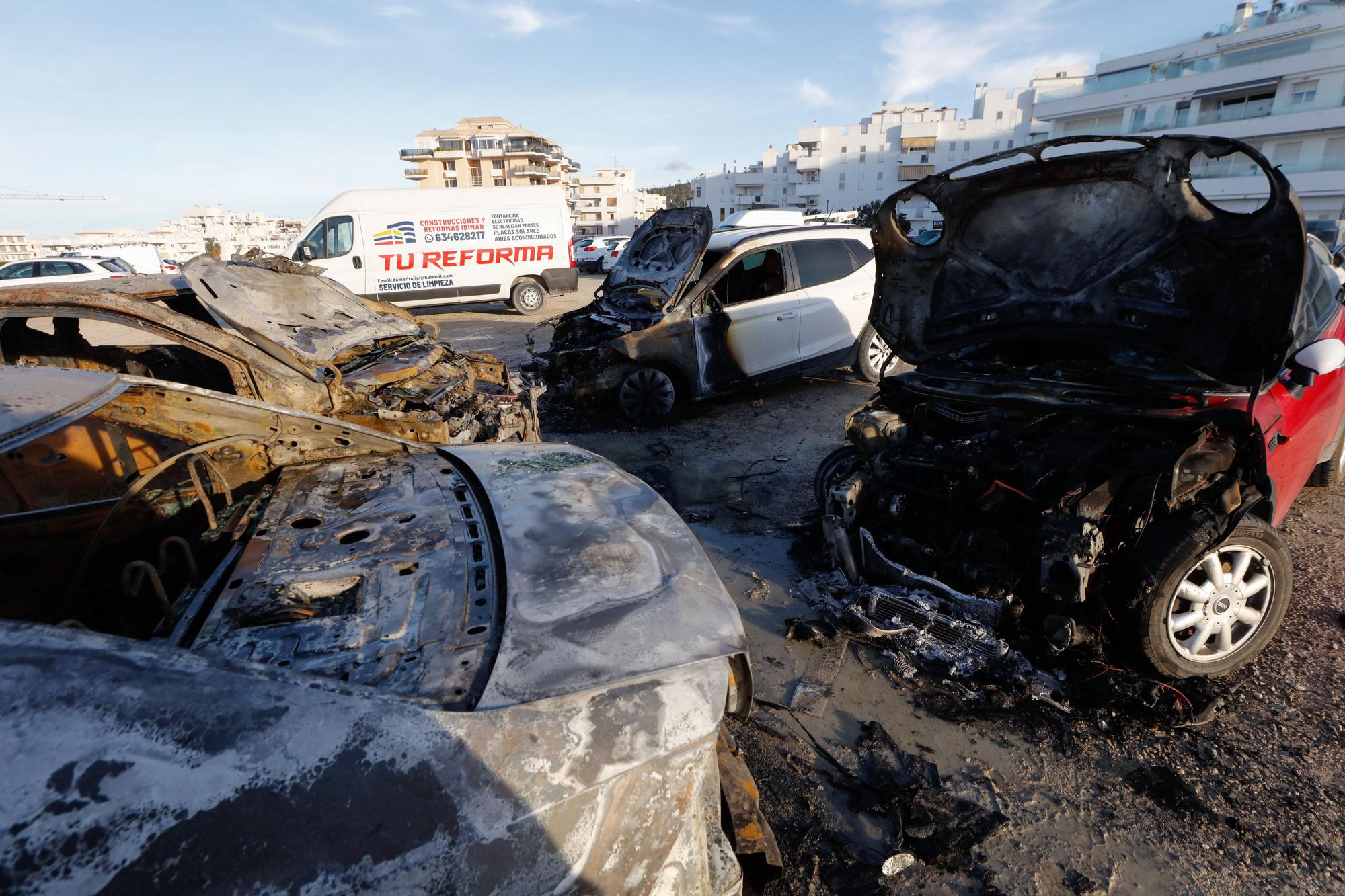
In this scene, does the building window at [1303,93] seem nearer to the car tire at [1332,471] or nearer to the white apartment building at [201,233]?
the car tire at [1332,471]

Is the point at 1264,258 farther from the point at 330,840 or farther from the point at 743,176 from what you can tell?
the point at 743,176

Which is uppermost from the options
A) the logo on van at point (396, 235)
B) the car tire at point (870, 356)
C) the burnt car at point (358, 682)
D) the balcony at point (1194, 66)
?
the balcony at point (1194, 66)

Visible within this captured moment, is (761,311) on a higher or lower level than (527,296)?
higher

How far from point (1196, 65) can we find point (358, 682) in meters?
43.3

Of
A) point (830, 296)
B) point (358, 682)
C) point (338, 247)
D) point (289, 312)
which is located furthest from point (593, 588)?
point (338, 247)

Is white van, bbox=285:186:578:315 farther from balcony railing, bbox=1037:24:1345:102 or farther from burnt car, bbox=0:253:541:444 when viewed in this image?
balcony railing, bbox=1037:24:1345:102

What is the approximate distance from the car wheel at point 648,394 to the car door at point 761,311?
71cm

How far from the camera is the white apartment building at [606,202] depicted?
73.1m

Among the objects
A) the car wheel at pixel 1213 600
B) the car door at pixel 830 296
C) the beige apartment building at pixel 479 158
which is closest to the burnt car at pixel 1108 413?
the car wheel at pixel 1213 600

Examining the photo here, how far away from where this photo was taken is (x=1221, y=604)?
111 inches

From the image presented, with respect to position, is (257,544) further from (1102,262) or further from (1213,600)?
(1102,262)

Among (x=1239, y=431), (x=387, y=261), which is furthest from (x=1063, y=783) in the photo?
(x=387, y=261)

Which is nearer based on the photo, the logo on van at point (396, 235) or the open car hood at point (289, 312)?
the open car hood at point (289, 312)

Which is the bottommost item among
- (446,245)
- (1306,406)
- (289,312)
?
(1306,406)
